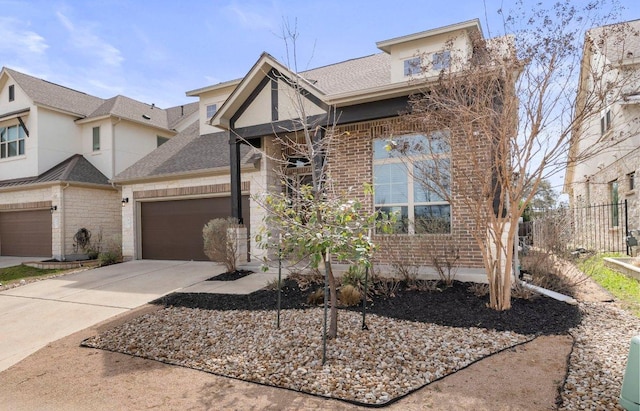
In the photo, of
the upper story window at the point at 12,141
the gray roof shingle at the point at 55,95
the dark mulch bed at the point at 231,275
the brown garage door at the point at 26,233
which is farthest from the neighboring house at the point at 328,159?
the upper story window at the point at 12,141

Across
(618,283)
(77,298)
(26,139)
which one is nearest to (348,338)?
(618,283)

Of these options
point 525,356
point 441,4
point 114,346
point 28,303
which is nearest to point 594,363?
point 525,356

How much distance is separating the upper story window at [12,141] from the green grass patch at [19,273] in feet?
18.1

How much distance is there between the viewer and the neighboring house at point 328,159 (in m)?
7.51

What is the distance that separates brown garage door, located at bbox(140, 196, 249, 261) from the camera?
1233 centimetres

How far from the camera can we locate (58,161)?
15969 mm

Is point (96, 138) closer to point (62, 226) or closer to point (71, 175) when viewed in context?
point (71, 175)

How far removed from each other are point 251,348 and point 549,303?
4.44 metres

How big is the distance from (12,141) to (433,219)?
17992 millimetres

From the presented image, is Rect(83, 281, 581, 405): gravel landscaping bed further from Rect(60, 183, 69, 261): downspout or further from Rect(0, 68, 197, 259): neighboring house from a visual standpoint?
Rect(0, 68, 197, 259): neighboring house

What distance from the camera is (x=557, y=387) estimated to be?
3340 millimetres

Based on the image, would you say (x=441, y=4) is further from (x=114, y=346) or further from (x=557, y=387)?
(x=114, y=346)

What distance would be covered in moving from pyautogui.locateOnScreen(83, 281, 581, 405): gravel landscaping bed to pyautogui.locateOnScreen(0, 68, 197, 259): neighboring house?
423 inches

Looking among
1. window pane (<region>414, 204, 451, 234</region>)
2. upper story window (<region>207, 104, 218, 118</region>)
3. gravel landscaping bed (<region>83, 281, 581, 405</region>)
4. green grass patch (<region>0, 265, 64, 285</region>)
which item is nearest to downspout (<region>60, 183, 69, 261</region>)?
green grass patch (<region>0, 265, 64, 285</region>)
